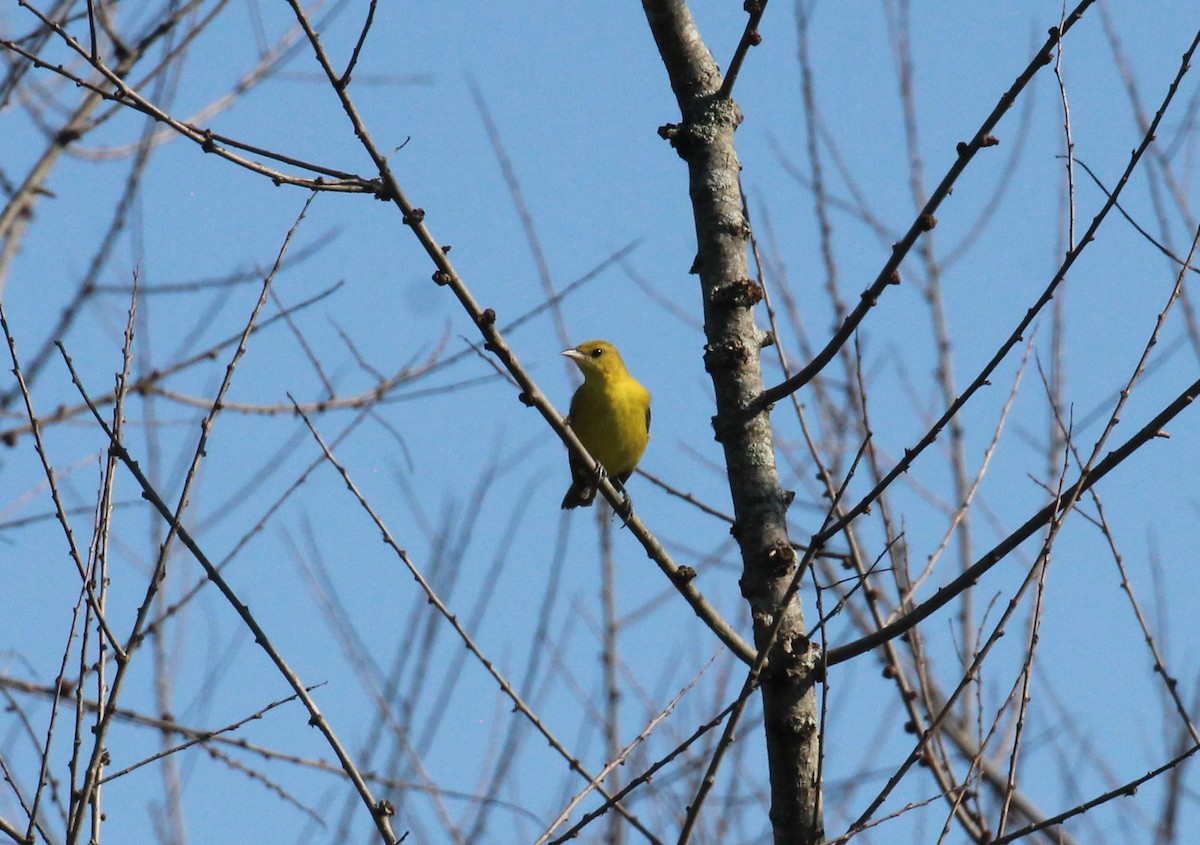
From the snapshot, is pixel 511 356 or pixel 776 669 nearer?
pixel 511 356

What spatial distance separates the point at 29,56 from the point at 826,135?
4.77m

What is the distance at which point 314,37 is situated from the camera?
2.62 metres

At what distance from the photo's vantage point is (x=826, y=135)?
682 cm

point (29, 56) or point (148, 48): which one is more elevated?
point (148, 48)

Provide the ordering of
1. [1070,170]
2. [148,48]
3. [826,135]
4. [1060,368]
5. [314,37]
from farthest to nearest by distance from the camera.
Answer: [826,135] < [1060,368] < [148,48] < [1070,170] < [314,37]

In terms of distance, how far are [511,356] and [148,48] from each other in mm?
2992

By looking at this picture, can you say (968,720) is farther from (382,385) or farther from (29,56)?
(29,56)

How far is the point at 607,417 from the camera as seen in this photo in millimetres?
7031

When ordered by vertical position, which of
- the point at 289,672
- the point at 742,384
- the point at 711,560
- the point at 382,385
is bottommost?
the point at 289,672

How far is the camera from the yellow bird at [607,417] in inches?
277

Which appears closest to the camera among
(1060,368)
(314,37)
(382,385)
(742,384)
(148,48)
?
(314,37)

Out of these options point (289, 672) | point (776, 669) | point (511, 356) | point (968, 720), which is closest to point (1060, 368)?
point (968, 720)

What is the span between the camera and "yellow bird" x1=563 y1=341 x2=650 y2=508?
7.02 metres

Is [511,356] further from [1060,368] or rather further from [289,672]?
[1060,368]
